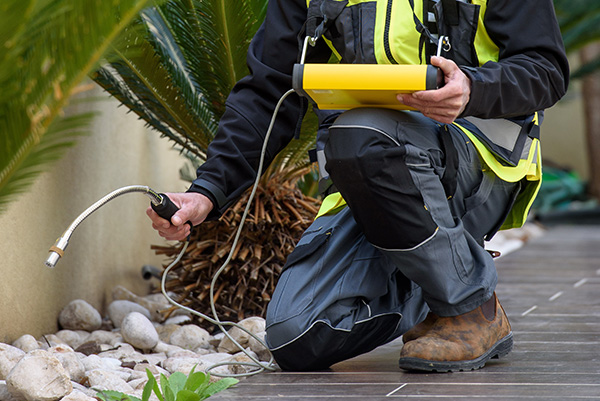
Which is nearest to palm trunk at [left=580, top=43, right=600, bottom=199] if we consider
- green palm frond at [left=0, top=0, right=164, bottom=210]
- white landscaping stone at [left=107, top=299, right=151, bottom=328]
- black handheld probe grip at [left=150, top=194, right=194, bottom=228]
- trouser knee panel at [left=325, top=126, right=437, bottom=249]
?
white landscaping stone at [left=107, top=299, right=151, bottom=328]

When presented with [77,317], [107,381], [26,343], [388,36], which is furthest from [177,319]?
[388,36]

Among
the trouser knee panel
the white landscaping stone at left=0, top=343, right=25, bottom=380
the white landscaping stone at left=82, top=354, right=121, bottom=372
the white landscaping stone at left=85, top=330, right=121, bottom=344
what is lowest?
the white landscaping stone at left=85, top=330, right=121, bottom=344

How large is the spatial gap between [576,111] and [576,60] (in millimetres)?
783

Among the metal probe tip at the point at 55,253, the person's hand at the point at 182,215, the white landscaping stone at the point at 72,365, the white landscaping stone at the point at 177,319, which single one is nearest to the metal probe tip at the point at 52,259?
the metal probe tip at the point at 55,253

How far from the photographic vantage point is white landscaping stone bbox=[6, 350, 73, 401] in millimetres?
1613

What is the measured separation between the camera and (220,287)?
2572 millimetres

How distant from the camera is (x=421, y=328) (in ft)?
6.40

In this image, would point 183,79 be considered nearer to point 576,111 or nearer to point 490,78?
point 490,78

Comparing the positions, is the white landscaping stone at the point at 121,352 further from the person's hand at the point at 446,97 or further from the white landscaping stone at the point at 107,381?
the person's hand at the point at 446,97

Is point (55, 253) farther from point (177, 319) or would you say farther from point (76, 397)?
point (177, 319)

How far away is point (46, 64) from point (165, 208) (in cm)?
67

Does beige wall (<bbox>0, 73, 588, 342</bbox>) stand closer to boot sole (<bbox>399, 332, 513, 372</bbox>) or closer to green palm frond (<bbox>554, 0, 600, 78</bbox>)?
boot sole (<bbox>399, 332, 513, 372</bbox>)

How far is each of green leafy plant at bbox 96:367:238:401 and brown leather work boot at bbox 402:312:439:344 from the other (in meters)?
0.54

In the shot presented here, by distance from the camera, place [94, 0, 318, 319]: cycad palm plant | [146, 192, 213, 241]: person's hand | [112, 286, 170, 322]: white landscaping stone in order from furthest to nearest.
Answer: [112, 286, 170, 322]: white landscaping stone → [94, 0, 318, 319]: cycad palm plant → [146, 192, 213, 241]: person's hand
